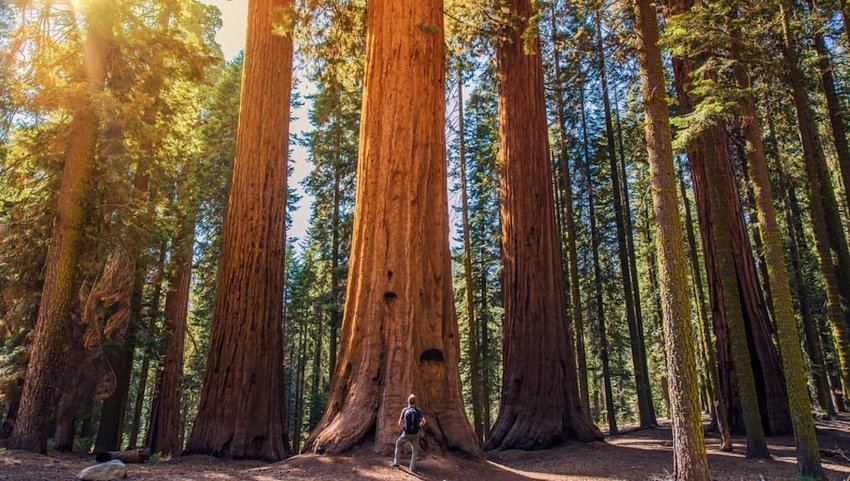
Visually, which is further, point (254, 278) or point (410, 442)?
point (254, 278)

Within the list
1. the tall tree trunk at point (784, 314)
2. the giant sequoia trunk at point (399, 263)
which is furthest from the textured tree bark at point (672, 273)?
the giant sequoia trunk at point (399, 263)

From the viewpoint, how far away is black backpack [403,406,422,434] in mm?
5816

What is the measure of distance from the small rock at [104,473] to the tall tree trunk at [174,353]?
9986 mm

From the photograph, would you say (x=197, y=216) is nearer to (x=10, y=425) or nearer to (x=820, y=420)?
(x=10, y=425)

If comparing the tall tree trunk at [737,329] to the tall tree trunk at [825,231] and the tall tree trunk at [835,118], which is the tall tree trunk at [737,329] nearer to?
the tall tree trunk at [825,231]

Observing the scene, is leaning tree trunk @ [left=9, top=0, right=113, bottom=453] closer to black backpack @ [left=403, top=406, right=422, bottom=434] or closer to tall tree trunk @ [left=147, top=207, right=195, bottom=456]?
tall tree trunk @ [left=147, top=207, right=195, bottom=456]

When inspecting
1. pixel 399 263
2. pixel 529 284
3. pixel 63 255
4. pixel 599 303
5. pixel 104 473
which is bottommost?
pixel 104 473

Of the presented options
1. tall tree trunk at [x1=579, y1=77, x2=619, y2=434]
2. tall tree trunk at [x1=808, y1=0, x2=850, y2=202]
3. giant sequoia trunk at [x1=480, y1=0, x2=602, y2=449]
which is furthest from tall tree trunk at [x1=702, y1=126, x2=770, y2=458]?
tall tree trunk at [x1=579, y1=77, x2=619, y2=434]

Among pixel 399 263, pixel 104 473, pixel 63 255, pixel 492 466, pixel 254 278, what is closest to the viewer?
pixel 104 473

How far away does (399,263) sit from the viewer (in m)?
6.88

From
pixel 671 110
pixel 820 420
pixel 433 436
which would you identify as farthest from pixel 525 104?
pixel 820 420

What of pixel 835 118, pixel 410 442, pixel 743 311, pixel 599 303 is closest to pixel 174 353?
pixel 410 442

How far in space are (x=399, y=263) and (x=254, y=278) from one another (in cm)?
390

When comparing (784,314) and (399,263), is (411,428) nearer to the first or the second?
(399,263)
